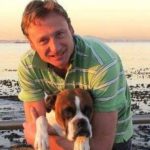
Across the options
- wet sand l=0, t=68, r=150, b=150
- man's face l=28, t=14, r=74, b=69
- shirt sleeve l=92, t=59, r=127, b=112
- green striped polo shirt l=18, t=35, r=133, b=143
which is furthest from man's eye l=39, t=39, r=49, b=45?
wet sand l=0, t=68, r=150, b=150

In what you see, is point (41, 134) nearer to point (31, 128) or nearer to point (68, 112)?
point (31, 128)

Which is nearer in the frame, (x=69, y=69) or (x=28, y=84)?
(x=69, y=69)

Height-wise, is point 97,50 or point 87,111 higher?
point 97,50

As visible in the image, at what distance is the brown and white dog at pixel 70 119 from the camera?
16.6ft

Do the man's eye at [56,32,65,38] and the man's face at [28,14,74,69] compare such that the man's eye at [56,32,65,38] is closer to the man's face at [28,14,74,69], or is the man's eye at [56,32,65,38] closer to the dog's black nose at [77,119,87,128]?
the man's face at [28,14,74,69]

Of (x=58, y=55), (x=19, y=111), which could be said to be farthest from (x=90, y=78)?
(x=19, y=111)

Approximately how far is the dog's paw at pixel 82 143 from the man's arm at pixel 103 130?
56mm

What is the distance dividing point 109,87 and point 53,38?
0.64m

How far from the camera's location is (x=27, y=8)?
4824mm

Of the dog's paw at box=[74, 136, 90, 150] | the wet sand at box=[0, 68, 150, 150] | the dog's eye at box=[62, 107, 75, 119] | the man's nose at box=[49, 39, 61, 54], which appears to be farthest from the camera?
the wet sand at box=[0, 68, 150, 150]

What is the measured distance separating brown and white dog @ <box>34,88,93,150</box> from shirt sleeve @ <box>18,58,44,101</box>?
13 cm

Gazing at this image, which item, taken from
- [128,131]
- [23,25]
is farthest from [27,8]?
[128,131]

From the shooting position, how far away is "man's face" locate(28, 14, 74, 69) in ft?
15.4

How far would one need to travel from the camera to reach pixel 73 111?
523 cm
